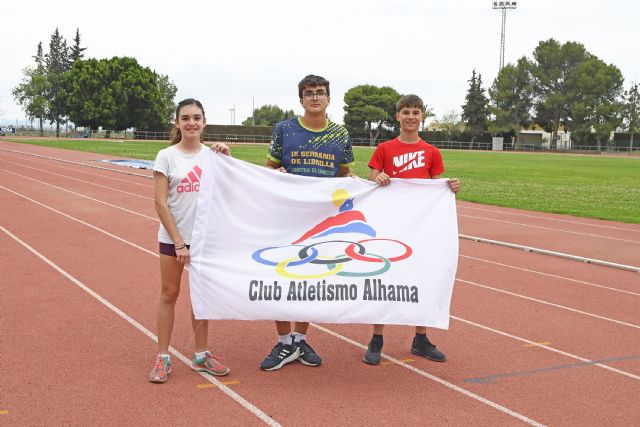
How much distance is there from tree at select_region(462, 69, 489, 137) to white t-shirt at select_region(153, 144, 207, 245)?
3392 inches

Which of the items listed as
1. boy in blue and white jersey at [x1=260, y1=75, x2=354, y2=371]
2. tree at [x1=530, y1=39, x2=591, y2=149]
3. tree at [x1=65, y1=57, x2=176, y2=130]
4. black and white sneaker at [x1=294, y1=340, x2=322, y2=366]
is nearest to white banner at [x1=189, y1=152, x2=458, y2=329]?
boy in blue and white jersey at [x1=260, y1=75, x2=354, y2=371]

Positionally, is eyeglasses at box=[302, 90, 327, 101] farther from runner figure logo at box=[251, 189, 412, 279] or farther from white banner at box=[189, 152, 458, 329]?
runner figure logo at box=[251, 189, 412, 279]

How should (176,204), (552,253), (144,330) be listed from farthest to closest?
(552,253)
(144,330)
(176,204)

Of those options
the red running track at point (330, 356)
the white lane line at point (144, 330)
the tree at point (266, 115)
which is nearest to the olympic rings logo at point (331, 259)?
the red running track at point (330, 356)

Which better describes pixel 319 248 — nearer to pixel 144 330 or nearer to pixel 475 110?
pixel 144 330

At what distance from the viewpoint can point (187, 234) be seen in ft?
14.9

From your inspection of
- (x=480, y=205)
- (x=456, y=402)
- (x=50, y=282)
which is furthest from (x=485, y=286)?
(x=480, y=205)

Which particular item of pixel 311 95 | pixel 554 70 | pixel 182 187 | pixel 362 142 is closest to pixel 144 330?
pixel 182 187

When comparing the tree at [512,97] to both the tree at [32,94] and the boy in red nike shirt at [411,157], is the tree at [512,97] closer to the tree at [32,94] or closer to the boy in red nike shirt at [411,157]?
the tree at [32,94]

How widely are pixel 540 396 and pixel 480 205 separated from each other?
43.7ft

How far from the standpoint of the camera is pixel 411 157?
206 inches

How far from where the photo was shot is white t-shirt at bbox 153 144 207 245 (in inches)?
175

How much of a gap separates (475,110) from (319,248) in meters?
86.9

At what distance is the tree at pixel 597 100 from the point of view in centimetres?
8256
